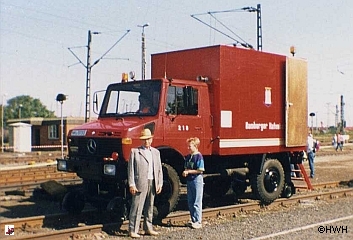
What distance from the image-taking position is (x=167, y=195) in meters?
9.91

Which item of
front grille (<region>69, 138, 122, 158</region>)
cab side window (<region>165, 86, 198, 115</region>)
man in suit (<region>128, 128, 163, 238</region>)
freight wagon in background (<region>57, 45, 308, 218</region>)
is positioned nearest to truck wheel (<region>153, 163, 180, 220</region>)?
freight wagon in background (<region>57, 45, 308, 218</region>)

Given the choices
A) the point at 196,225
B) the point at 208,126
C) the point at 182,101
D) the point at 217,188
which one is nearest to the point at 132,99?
the point at 182,101

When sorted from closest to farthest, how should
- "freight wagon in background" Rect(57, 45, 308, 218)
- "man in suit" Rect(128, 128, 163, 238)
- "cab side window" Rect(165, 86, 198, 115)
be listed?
"man in suit" Rect(128, 128, 163, 238) < "freight wagon in background" Rect(57, 45, 308, 218) < "cab side window" Rect(165, 86, 198, 115)

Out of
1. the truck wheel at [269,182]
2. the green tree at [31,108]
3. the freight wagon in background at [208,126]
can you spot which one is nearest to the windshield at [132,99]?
the freight wagon in background at [208,126]

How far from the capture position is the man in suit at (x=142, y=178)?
28.5ft

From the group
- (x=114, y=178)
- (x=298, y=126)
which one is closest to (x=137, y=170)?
(x=114, y=178)

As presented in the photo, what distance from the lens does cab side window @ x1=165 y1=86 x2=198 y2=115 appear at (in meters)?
10.4

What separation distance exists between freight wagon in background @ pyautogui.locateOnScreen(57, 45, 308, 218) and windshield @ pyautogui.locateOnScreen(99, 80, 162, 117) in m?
0.02

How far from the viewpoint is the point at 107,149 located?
378 inches

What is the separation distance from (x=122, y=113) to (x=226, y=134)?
2.35m

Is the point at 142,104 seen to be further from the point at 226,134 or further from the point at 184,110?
the point at 226,134

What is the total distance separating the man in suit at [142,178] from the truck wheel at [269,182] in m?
4.17

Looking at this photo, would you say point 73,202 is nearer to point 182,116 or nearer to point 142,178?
point 142,178

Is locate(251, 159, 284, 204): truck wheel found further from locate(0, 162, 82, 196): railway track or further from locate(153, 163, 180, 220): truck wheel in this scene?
locate(0, 162, 82, 196): railway track
